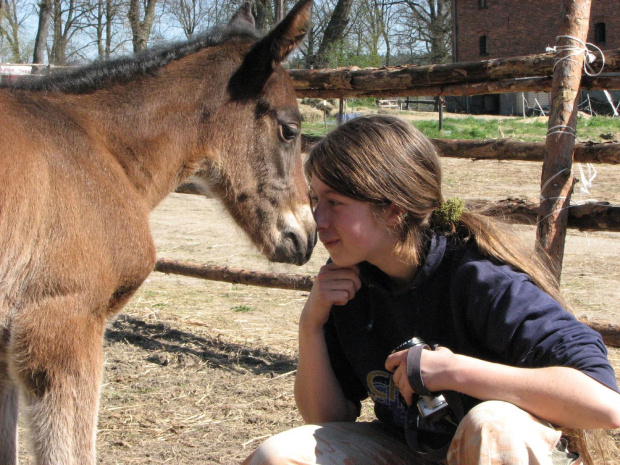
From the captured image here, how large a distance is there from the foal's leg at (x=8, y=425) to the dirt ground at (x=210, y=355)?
1.61 feet

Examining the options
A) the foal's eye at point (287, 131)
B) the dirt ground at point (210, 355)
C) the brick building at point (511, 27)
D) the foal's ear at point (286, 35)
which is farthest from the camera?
the brick building at point (511, 27)

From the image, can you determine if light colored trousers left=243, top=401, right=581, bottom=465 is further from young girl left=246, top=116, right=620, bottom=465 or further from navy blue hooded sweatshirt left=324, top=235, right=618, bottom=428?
navy blue hooded sweatshirt left=324, top=235, right=618, bottom=428

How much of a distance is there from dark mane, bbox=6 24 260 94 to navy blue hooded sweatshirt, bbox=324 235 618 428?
1.51 metres

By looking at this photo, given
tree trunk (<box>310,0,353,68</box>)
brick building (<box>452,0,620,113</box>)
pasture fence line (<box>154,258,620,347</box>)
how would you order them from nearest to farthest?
pasture fence line (<box>154,258,620,347</box>) < tree trunk (<box>310,0,353,68</box>) < brick building (<box>452,0,620,113</box>)

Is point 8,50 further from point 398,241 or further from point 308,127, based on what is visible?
point 398,241

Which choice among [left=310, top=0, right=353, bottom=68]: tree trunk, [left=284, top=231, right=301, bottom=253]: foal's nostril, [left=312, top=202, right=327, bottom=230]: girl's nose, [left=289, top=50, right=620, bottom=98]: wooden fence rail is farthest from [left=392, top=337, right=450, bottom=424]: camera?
[left=310, top=0, right=353, bottom=68]: tree trunk

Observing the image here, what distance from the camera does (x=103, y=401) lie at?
3.86 meters

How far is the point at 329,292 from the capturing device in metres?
2.13

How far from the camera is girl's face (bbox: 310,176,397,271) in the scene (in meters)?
2.01

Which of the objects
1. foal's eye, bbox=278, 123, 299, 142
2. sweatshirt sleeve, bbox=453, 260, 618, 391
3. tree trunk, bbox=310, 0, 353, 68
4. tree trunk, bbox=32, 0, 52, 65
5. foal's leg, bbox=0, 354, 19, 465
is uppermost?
tree trunk, bbox=32, 0, 52, 65

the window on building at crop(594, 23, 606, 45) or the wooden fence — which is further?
the window on building at crop(594, 23, 606, 45)

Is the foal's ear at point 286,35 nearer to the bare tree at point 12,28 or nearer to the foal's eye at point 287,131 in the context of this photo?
the foal's eye at point 287,131

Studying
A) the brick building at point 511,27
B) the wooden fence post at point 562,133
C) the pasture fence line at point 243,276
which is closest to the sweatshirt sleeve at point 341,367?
the wooden fence post at point 562,133

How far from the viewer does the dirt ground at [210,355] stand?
3410 mm
